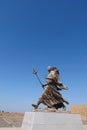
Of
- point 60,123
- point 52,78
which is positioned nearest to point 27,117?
point 60,123

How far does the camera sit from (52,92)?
31.4 ft

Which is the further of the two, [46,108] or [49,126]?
[46,108]

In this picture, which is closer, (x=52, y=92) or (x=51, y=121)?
(x=51, y=121)

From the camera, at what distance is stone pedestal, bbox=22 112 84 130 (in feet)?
26.8

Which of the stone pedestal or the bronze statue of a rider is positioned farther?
the bronze statue of a rider

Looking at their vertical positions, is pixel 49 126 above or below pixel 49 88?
below

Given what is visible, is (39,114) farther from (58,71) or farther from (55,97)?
(58,71)

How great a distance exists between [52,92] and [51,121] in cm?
152

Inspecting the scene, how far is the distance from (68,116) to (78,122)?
0.55m

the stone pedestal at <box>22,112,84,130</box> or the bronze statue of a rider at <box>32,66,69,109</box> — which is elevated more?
the bronze statue of a rider at <box>32,66,69,109</box>

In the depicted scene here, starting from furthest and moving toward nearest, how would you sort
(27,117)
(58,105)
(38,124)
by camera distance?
(58,105) < (27,117) < (38,124)

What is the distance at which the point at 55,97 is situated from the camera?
31.5 feet

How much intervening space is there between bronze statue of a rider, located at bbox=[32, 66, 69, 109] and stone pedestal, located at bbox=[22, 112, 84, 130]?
2.26ft

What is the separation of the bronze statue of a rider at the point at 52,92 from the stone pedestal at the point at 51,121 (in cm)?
69
